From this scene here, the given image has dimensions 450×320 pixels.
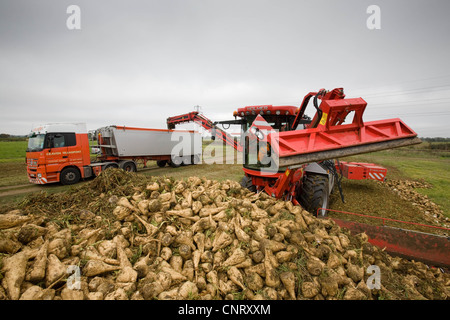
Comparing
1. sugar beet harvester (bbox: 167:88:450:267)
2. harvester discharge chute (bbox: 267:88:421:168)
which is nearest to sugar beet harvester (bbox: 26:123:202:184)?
sugar beet harvester (bbox: 167:88:450:267)

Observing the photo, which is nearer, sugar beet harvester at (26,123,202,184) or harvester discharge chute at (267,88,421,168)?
harvester discharge chute at (267,88,421,168)

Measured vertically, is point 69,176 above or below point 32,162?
below

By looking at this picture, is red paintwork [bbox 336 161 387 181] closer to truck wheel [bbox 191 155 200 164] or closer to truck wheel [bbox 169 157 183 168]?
truck wheel [bbox 169 157 183 168]

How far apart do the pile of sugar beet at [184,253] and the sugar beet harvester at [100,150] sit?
784cm

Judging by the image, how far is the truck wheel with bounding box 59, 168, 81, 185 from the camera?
9.86 m

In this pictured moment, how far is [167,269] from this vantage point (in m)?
2.33

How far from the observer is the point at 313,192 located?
16.8 ft

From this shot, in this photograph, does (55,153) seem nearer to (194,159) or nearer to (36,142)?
(36,142)

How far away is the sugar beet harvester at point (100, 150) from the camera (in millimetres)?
9359

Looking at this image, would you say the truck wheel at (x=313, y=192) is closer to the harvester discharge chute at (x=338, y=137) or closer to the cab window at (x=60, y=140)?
the harvester discharge chute at (x=338, y=137)

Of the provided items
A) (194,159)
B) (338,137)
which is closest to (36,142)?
(194,159)

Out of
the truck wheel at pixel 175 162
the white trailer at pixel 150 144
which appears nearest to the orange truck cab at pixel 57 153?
the white trailer at pixel 150 144

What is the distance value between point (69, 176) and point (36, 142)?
2.13 m
